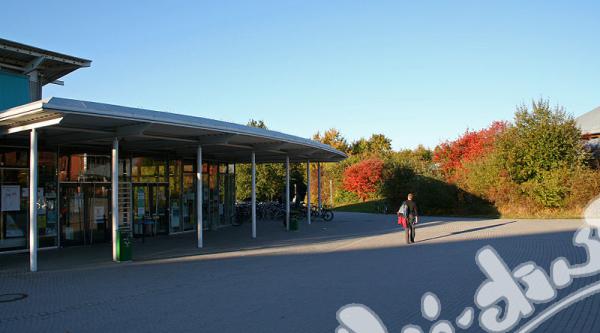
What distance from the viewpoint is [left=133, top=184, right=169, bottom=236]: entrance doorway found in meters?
17.9

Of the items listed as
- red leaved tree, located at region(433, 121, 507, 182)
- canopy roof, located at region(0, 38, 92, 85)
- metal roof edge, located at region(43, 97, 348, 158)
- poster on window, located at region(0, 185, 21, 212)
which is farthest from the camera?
red leaved tree, located at region(433, 121, 507, 182)

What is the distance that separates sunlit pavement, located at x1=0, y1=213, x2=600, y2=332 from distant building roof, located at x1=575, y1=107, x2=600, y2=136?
25.2m

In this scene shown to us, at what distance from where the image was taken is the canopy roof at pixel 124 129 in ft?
32.9

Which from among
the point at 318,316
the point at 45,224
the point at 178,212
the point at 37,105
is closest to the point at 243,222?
the point at 178,212

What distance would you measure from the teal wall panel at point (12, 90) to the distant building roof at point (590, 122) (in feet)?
118

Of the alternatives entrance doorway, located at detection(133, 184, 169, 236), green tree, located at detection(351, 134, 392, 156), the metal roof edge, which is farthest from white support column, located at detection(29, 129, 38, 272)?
green tree, located at detection(351, 134, 392, 156)

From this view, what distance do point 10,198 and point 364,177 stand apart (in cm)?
→ 2665

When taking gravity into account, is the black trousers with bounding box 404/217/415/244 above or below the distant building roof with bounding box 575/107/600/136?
below

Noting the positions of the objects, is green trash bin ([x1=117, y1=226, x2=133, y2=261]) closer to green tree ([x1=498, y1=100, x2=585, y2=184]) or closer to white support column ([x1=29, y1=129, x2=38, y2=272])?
white support column ([x1=29, y1=129, x2=38, y2=272])

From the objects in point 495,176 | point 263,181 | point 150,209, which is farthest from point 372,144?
point 150,209

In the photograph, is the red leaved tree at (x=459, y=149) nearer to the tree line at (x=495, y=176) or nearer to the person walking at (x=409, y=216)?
the tree line at (x=495, y=176)

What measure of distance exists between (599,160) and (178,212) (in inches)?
928

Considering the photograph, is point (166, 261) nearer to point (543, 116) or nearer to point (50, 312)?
point (50, 312)

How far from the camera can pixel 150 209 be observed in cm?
1856
